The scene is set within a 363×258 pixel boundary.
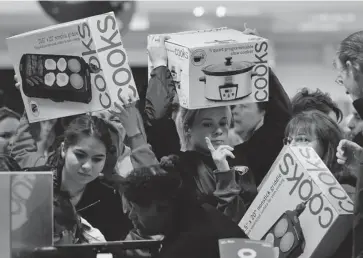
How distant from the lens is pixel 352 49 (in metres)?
2.87

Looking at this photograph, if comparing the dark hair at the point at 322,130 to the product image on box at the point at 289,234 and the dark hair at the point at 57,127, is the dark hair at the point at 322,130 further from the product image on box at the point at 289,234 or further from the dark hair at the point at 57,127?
the dark hair at the point at 57,127

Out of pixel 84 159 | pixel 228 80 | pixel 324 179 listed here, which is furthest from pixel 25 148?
pixel 324 179

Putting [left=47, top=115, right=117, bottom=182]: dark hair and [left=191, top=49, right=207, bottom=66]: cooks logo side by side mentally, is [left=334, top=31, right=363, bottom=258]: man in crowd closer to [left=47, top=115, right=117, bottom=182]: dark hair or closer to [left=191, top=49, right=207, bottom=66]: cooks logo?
[left=191, top=49, right=207, bottom=66]: cooks logo

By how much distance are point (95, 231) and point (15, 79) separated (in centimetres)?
74

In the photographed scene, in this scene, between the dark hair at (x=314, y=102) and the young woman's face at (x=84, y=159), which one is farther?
the dark hair at (x=314, y=102)

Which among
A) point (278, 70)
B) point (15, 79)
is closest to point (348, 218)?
point (278, 70)

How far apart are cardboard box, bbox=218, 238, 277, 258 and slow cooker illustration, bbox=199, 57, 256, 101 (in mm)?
614

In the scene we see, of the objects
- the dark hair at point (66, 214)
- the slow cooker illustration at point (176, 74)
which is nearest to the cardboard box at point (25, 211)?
the dark hair at point (66, 214)

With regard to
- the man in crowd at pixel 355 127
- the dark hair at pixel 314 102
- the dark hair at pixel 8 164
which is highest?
the dark hair at pixel 314 102

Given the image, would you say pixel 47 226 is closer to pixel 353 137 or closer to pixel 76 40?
pixel 76 40

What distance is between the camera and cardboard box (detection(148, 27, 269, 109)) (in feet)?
9.05

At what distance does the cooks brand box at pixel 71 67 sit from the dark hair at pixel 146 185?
0.33m

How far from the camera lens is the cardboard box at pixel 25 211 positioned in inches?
93.7

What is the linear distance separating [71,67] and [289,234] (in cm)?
116
